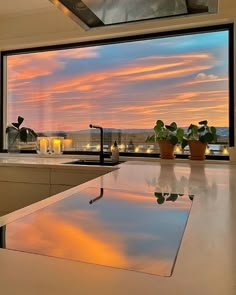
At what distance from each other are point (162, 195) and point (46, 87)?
243 cm

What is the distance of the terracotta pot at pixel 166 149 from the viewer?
2600 mm

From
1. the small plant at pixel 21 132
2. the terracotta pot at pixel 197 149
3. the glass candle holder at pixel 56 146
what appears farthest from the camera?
the small plant at pixel 21 132

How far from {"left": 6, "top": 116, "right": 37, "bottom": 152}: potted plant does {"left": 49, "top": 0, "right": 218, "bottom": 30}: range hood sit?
5.85ft

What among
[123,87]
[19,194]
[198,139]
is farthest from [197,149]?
[19,194]

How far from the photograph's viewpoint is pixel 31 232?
0.77 meters

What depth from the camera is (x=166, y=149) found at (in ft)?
8.61

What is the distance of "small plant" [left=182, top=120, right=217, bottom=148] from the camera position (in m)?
2.47

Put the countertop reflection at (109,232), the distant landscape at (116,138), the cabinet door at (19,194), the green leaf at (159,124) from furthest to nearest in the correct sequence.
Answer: the distant landscape at (116,138), the green leaf at (159,124), the cabinet door at (19,194), the countertop reflection at (109,232)

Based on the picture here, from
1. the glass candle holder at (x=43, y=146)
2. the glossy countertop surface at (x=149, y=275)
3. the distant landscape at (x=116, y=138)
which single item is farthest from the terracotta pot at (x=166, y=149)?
the glossy countertop surface at (x=149, y=275)

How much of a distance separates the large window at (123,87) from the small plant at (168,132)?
19 cm

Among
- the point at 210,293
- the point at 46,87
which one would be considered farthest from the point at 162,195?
the point at 46,87

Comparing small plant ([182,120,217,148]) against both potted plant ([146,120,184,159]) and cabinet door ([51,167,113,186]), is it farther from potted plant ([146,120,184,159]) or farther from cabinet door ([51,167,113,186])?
cabinet door ([51,167,113,186])

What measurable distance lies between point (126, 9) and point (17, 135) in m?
2.14

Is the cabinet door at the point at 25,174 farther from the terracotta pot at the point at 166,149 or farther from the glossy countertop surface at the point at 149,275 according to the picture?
the glossy countertop surface at the point at 149,275
